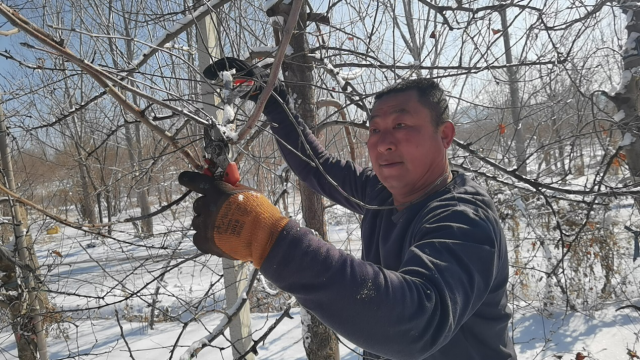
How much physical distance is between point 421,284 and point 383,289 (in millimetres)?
108

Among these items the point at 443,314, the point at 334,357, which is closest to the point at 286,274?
the point at 443,314

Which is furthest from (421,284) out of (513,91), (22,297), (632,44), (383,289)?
(513,91)

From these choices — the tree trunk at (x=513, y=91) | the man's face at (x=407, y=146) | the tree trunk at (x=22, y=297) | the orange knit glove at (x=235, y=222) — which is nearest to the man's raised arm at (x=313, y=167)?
the man's face at (x=407, y=146)

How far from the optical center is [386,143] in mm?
1451

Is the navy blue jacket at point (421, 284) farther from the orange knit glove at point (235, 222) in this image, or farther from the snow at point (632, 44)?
the snow at point (632, 44)

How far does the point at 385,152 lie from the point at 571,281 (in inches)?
248

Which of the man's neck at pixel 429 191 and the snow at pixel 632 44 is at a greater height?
the snow at pixel 632 44

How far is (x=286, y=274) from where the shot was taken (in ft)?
2.88

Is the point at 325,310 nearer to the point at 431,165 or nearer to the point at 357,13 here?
the point at 431,165

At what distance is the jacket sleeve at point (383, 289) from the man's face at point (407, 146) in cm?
52

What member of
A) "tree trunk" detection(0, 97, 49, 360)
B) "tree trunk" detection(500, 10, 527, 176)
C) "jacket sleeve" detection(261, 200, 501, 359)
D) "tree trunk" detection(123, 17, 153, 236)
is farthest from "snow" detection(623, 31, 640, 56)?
"tree trunk" detection(0, 97, 49, 360)

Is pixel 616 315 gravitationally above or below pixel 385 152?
below

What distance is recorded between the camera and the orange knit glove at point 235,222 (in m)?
0.91

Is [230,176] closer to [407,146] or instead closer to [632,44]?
[407,146]
